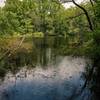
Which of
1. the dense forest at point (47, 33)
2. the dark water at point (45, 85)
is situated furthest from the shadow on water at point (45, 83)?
the dense forest at point (47, 33)

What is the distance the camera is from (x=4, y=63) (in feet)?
79.5

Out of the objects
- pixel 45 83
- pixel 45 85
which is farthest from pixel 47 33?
pixel 45 85

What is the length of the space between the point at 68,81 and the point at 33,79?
7.93ft

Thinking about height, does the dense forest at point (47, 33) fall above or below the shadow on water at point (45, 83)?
above

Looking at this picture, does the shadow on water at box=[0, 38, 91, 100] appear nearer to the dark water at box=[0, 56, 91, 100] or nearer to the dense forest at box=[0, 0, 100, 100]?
the dark water at box=[0, 56, 91, 100]

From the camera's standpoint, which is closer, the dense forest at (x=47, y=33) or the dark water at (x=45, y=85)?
the dark water at (x=45, y=85)

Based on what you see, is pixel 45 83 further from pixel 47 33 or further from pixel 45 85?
pixel 47 33

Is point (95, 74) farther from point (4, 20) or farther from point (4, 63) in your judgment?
point (4, 20)

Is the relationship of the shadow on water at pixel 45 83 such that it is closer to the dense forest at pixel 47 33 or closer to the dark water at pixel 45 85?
the dark water at pixel 45 85

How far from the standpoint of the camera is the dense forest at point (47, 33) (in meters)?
22.4

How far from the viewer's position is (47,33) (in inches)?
3270

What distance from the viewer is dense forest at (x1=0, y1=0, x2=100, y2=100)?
2235 cm

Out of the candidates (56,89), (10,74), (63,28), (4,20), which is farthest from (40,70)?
(63,28)

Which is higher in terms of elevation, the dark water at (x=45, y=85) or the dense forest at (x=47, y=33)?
the dense forest at (x=47, y=33)
